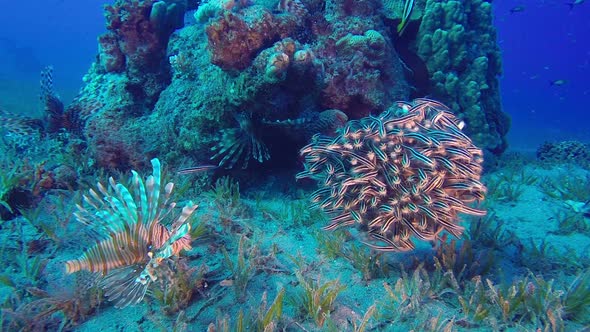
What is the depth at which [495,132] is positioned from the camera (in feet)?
29.5

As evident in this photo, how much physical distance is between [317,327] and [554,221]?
4.14 meters

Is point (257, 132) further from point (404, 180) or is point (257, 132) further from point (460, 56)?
point (460, 56)

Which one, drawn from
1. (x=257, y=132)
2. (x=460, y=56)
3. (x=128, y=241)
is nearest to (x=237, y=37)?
(x=257, y=132)

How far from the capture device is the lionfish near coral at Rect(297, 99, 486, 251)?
3180 millimetres

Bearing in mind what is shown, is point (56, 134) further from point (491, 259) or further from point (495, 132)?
point (495, 132)

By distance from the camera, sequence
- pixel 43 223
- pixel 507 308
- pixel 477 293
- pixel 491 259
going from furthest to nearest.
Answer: pixel 43 223 → pixel 491 259 → pixel 477 293 → pixel 507 308

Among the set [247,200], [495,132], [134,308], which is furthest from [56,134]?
[495,132]

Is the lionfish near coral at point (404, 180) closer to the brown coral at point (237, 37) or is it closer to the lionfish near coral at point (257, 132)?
the lionfish near coral at point (257, 132)

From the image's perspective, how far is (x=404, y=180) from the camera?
10.7 ft

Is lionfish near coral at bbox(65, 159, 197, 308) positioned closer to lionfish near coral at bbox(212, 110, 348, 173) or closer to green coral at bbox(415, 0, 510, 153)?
lionfish near coral at bbox(212, 110, 348, 173)

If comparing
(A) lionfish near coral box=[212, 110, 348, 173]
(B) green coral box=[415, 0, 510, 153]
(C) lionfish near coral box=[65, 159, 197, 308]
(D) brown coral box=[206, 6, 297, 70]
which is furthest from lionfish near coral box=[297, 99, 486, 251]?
(B) green coral box=[415, 0, 510, 153]

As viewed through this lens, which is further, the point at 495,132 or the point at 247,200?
the point at 495,132

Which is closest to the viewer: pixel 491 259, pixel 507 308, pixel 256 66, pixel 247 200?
pixel 507 308

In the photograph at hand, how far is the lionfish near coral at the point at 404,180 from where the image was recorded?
3.18 metres
